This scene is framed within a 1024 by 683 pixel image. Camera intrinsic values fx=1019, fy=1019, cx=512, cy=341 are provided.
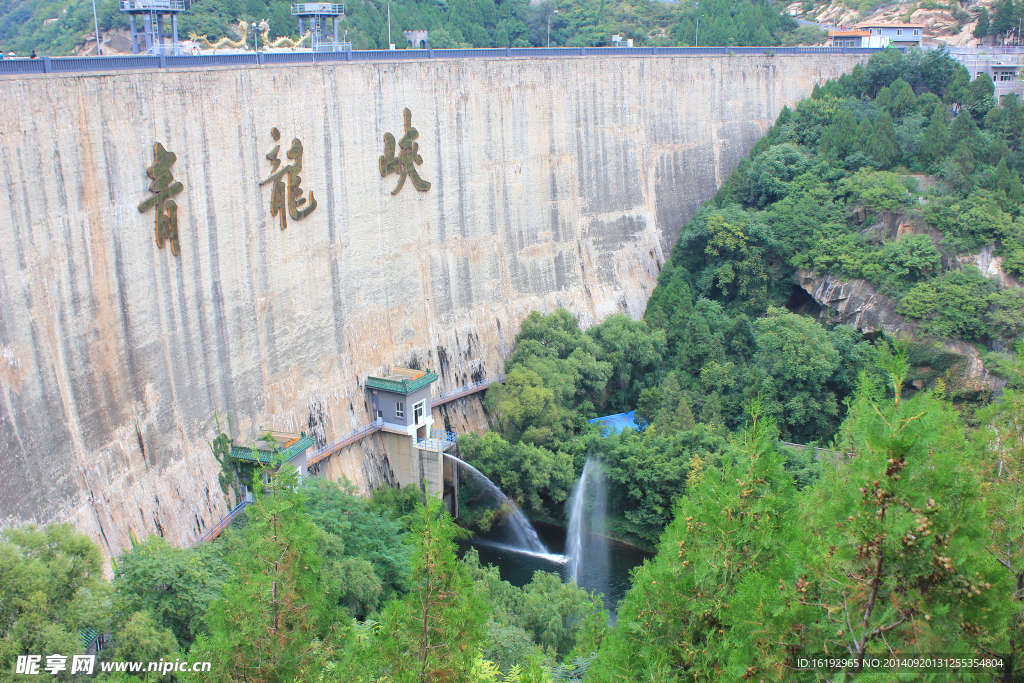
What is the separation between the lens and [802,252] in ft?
110

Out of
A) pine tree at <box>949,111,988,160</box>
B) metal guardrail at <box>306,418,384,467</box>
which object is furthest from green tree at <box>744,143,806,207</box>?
metal guardrail at <box>306,418,384,467</box>

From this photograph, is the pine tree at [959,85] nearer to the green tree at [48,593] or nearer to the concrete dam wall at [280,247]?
the concrete dam wall at [280,247]

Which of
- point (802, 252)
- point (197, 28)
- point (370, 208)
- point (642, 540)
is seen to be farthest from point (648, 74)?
point (197, 28)

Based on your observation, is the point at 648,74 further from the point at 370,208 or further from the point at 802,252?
the point at 370,208

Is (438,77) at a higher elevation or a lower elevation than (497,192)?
higher

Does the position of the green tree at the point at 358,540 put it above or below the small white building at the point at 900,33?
below

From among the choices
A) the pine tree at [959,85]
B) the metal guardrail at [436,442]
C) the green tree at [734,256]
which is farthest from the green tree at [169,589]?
the pine tree at [959,85]

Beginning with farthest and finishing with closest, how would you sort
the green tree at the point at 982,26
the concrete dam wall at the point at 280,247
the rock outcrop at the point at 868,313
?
the green tree at the point at 982,26, the rock outcrop at the point at 868,313, the concrete dam wall at the point at 280,247

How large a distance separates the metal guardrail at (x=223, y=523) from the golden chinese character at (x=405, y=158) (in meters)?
9.26

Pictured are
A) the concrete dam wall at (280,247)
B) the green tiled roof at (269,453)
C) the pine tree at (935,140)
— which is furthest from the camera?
the pine tree at (935,140)

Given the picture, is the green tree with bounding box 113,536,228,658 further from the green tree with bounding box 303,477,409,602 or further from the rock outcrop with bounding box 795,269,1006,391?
the rock outcrop with bounding box 795,269,1006,391

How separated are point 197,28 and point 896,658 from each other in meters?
43.8

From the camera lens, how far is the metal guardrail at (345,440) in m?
24.0

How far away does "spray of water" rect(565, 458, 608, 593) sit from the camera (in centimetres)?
2570
